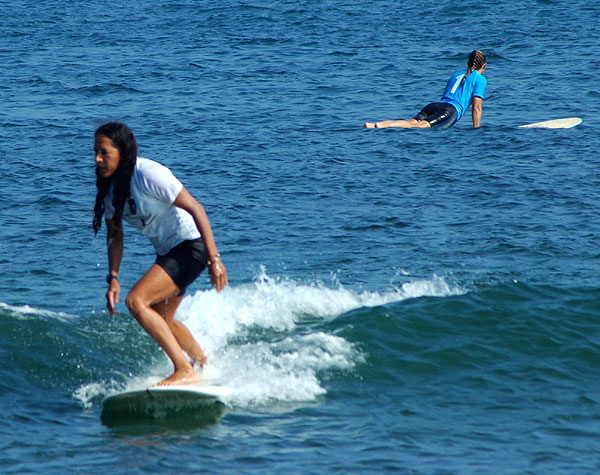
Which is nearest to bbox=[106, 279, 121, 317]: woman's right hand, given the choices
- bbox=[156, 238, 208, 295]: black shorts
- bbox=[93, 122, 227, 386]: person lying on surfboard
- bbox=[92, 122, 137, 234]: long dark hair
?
bbox=[93, 122, 227, 386]: person lying on surfboard

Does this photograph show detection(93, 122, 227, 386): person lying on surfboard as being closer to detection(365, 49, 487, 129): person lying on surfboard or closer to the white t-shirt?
the white t-shirt

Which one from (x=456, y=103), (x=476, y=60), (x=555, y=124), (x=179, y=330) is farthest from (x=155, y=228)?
(x=555, y=124)

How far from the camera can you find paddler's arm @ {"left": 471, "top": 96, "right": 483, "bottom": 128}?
16.6 meters

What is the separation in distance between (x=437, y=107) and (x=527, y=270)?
729cm

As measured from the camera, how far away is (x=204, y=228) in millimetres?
6605

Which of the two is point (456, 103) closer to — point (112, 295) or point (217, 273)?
point (217, 273)

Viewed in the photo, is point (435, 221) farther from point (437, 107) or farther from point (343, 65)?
point (343, 65)

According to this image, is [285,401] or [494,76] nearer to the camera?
[285,401]

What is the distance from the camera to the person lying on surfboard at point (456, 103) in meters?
16.5

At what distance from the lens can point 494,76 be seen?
21.2 m

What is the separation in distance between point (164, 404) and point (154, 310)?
0.70 meters

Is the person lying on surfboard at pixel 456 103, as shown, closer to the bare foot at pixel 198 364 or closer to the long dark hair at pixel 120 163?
the bare foot at pixel 198 364

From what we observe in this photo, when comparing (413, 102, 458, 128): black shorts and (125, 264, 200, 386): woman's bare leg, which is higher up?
(413, 102, 458, 128): black shorts

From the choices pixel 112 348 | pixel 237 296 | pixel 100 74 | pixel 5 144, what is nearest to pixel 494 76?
pixel 100 74
